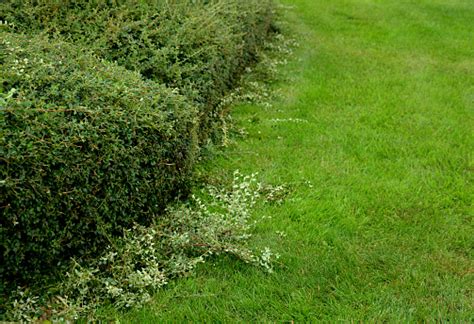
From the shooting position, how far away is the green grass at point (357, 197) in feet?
10.4

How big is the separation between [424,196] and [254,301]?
194 centimetres

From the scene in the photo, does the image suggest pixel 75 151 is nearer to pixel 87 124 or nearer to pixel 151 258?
pixel 87 124

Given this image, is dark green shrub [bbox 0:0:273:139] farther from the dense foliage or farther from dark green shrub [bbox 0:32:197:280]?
dark green shrub [bbox 0:32:197:280]

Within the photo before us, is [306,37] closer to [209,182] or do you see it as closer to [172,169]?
[209,182]

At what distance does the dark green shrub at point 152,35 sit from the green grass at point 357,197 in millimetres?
718

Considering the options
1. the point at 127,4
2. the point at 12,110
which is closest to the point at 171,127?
the point at 12,110

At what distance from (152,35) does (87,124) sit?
194cm

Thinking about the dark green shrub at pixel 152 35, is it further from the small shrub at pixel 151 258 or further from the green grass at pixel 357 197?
the small shrub at pixel 151 258

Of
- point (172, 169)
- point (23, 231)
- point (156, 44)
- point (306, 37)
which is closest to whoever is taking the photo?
point (23, 231)

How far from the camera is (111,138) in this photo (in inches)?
120

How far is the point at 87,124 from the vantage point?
2.96m

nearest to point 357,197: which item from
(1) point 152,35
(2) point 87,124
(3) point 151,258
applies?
(3) point 151,258

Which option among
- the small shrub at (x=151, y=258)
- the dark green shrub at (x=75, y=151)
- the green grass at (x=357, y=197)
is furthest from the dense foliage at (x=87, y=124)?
the green grass at (x=357, y=197)

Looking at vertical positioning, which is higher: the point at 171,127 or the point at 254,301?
the point at 171,127
